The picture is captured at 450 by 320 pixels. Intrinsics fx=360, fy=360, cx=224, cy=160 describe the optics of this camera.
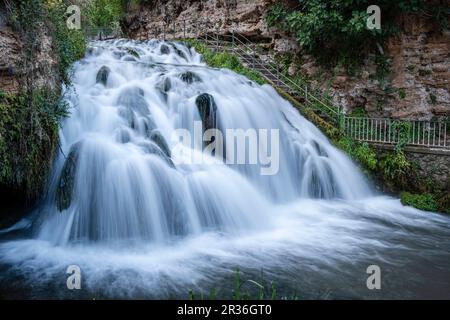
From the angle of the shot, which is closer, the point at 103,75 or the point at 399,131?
the point at 103,75

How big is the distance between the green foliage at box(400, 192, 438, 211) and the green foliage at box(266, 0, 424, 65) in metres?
4.73

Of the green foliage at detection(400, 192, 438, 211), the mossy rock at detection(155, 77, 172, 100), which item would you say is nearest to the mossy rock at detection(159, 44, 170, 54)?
the mossy rock at detection(155, 77, 172, 100)

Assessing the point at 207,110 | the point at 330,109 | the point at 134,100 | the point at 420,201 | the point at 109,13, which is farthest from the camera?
the point at 109,13

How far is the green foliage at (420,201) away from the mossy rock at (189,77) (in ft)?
20.3

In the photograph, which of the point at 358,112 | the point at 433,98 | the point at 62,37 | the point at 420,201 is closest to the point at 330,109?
the point at 358,112

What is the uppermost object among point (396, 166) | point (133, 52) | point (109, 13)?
point (109, 13)

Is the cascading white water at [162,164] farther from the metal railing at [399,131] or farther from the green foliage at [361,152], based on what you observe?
the metal railing at [399,131]

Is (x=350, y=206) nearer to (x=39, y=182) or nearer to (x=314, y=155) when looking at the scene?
(x=314, y=155)

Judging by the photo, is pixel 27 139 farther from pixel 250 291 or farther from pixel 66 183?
pixel 250 291

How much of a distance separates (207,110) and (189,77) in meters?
1.68

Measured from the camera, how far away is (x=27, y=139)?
571cm

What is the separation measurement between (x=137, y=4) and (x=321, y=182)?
18113 mm

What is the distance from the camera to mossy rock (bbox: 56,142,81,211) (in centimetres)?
579

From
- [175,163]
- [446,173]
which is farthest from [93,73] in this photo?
[446,173]
